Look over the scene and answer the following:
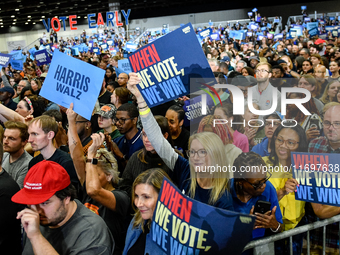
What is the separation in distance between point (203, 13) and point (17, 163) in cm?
3546

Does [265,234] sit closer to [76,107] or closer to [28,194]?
[28,194]

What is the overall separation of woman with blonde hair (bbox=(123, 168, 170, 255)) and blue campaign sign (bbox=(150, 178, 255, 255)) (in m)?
0.27

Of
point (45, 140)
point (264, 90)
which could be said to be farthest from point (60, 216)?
point (264, 90)

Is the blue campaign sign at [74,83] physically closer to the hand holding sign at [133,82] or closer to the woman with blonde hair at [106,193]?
the hand holding sign at [133,82]

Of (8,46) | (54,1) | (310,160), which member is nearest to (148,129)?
(310,160)

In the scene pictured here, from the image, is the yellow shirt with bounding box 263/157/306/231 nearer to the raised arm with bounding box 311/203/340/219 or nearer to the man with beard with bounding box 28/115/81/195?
the raised arm with bounding box 311/203/340/219

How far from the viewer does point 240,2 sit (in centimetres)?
3431

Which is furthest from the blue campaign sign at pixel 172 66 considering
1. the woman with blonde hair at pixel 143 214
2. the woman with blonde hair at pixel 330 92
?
the woman with blonde hair at pixel 330 92

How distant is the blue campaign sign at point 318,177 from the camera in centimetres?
205

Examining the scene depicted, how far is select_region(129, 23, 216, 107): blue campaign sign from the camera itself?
272 cm

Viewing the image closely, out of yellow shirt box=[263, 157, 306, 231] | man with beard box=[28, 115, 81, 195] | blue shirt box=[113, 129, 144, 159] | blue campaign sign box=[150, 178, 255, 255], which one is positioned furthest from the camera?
blue shirt box=[113, 129, 144, 159]

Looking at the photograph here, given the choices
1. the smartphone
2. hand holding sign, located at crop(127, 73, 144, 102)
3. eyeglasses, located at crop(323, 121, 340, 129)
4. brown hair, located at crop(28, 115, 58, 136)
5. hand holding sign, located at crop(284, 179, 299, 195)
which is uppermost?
hand holding sign, located at crop(127, 73, 144, 102)

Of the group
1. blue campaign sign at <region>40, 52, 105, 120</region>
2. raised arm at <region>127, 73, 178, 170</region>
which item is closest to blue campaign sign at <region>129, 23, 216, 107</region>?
raised arm at <region>127, 73, 178, 170</region>

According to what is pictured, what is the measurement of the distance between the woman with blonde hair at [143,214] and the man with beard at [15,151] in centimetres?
155
